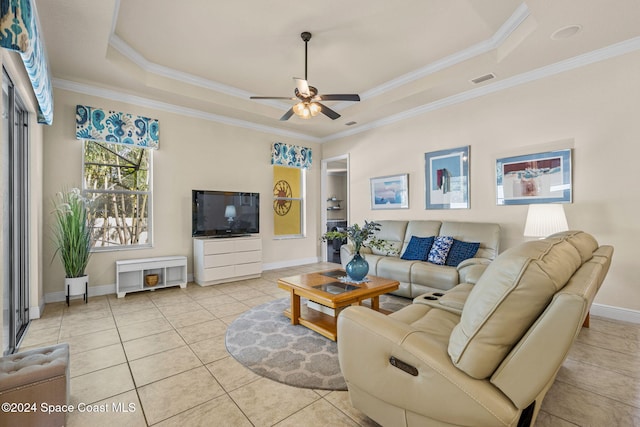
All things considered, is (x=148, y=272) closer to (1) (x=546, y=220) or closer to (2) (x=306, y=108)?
(2) (x=306, y=108)

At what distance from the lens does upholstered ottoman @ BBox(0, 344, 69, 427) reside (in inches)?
55.1

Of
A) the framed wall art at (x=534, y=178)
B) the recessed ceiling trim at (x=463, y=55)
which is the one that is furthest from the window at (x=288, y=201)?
the framed wall art at (x=534, y=178)

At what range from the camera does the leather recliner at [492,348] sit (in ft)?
3.47

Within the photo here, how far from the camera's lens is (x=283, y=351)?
2492 mm

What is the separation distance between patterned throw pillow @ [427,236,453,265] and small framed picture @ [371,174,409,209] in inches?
45.9

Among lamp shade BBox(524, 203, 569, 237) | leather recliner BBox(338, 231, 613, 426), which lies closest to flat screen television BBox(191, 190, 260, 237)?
leather recliner BBox(338, 231, 613, 426)

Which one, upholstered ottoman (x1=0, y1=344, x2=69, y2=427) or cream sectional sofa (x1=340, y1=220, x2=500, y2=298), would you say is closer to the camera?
upholstered ottoman (x1=0, y1=344, x2=69, y2=427)

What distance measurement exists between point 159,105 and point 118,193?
4.88 ft

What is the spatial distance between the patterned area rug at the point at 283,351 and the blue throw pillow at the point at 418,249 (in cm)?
195

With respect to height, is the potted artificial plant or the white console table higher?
the potted artificial plant

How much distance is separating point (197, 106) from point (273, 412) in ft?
14.8

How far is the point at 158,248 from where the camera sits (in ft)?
15.1

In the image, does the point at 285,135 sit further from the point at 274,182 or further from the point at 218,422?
the point at 218,422

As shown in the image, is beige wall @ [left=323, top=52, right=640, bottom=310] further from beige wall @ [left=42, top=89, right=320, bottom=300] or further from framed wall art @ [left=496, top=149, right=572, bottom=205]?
beige wall @ [left=42, top=89, right=320, bottom=300]
